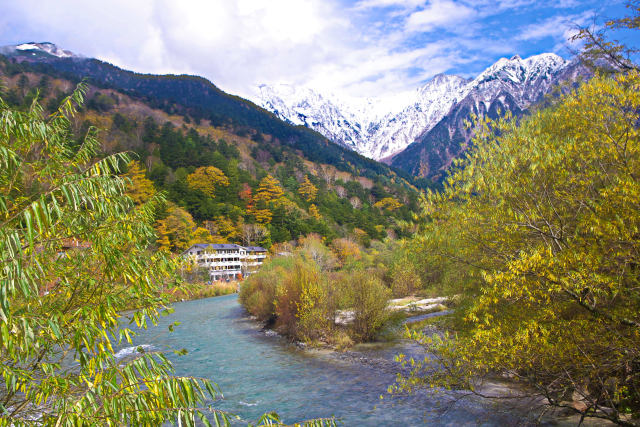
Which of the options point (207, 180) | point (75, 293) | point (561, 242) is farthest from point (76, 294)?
point (207, 180)

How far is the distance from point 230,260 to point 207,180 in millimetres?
26474

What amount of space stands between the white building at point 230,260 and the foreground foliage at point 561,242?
59.4 metres

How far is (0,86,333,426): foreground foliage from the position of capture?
3.01m

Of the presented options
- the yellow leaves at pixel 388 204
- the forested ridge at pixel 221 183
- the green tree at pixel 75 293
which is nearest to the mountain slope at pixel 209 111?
the forested ridge at pixel 221 183

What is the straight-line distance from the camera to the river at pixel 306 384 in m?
11.3

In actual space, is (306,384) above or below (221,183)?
below

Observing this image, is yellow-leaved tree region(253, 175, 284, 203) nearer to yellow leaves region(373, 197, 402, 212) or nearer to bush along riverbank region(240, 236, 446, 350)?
yellow leaves region(373, 197, 402, 212)

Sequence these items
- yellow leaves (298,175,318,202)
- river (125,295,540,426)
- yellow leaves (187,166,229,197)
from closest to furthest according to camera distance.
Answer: river (125,295,540,426) < yellow leaves (187,166,229,197) < yellow leaves (298,175,318,202)

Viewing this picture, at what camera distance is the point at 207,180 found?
293 ft

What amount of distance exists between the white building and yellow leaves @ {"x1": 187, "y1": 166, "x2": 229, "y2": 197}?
19.6m

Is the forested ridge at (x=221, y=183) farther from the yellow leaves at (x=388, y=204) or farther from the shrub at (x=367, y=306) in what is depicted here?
the shrub at (x=367, y=306)

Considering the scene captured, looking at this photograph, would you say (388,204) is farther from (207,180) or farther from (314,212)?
(207,180)

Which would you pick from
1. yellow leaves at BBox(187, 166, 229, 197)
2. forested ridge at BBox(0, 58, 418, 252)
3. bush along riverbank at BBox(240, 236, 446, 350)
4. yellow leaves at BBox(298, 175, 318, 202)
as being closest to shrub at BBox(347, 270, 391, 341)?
bush along riverbank at BBox(240, 236, 446, 350)

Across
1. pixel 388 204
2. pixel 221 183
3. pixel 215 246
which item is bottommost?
pixel 215 246
